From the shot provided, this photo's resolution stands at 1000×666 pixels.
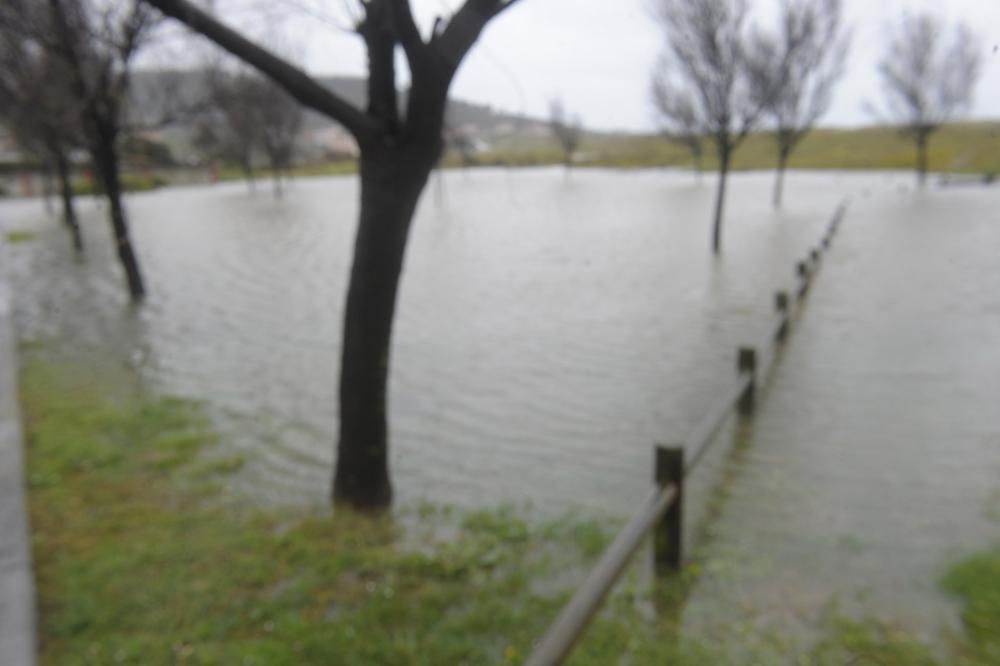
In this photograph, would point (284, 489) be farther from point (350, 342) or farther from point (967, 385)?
point (967, 385)

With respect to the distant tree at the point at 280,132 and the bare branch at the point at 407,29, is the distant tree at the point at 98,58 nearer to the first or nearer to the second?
the bare branch at the point at 407,29

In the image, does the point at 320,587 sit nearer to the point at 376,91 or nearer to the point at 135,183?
the point at 376,91

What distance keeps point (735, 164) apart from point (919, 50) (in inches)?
1158

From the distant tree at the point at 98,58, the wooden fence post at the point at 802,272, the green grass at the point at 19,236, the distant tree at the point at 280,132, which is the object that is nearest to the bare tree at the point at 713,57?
the wooden fence post at the point at 802,272

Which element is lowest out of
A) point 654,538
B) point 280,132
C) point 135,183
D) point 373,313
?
point 654,538

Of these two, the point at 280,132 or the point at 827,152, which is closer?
the point at 280,132

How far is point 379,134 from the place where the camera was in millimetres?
4211

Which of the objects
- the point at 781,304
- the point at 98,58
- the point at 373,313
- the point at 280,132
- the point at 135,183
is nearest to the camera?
the point at 373,313

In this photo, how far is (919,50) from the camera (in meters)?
28.0

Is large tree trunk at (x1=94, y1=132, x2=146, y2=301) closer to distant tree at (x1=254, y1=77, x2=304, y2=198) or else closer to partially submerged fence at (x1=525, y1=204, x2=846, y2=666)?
partially submerged fence at (x1=525, y1=204, x2=846, y2=666)

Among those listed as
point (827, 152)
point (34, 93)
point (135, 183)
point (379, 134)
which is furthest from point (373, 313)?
point (827, 152)

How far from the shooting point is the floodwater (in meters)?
4.60

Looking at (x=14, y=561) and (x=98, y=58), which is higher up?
(x=98, y=58)

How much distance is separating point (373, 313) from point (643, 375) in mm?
4199
